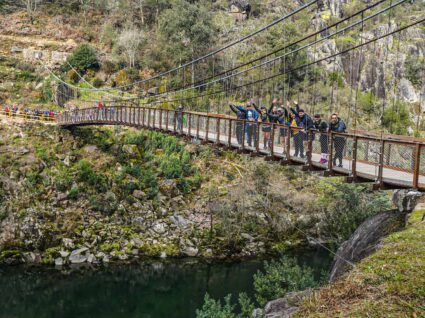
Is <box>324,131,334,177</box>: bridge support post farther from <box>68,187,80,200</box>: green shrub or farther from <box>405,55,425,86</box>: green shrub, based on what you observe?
<box>405,55,425,86</box>: green shrub

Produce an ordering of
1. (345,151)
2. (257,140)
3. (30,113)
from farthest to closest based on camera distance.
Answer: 1. (30,113)
2. (257,140)
3. (345,151)

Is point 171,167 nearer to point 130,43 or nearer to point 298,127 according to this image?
point 130,43

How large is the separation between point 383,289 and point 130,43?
26.9 m

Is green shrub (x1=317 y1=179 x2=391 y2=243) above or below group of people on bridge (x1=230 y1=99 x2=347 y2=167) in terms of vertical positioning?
below

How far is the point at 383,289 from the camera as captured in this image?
192 inches

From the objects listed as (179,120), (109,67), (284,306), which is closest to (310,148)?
(284,306)

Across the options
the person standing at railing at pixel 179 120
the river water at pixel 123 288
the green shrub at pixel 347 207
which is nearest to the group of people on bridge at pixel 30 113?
the river water at pixel 123 288

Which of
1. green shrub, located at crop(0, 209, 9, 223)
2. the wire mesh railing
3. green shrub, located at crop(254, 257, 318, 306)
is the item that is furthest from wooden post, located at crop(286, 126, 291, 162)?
green shrub, located at crop(0, 209, 9, 223)

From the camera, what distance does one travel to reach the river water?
1301 cm

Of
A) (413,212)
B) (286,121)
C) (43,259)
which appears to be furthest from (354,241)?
(43,259)

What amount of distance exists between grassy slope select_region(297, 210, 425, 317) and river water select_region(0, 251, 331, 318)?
7.92 meters

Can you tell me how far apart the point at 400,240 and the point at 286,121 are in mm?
4336

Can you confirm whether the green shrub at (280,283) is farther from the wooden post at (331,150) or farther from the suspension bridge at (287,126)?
the wooden post at (331,150)

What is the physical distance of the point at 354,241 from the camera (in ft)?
27.7
